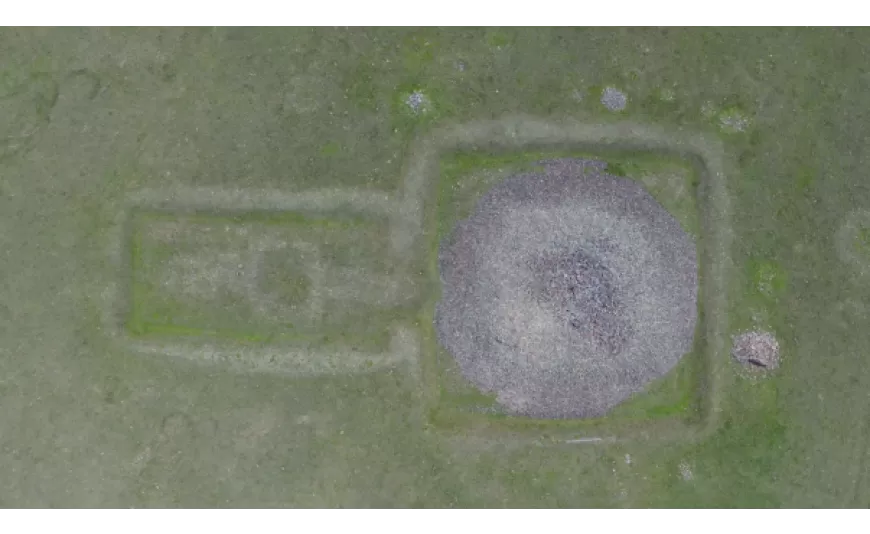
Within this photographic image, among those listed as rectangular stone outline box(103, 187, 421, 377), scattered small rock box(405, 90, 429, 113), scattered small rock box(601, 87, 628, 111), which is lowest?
rectangular stone outline box(103, 187, 421, 377)

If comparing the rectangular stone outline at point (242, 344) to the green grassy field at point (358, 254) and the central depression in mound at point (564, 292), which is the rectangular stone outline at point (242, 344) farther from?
the central depression in mound at point (564, 292)

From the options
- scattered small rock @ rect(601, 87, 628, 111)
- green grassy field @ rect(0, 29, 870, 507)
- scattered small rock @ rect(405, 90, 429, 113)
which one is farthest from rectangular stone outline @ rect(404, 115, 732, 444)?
scattered small rock @ rect(405, 90, 429, 113)

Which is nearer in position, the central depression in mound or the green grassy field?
the central depression in mound

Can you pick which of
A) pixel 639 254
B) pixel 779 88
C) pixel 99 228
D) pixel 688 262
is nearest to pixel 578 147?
pixel 639 254

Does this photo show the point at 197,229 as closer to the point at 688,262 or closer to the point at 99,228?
the point at 99,228

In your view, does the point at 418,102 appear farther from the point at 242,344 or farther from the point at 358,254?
the point at 242,344

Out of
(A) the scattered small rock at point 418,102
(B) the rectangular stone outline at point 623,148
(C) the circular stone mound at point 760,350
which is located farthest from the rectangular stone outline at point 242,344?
(C) the circular stone mound at point 760,350

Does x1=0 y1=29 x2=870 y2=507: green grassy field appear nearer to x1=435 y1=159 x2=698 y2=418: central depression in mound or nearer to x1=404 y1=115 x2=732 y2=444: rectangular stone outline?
x1=404 y1=115 x2=732 y2=444: rectangular stone outline
